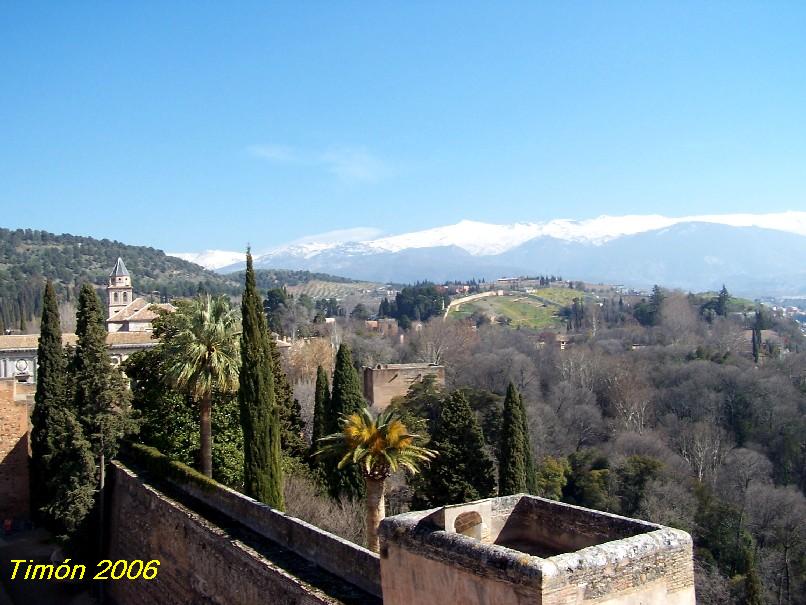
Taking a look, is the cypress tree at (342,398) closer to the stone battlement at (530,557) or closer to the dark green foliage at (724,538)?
the stone battlement at (530,557)

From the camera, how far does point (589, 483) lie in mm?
35281

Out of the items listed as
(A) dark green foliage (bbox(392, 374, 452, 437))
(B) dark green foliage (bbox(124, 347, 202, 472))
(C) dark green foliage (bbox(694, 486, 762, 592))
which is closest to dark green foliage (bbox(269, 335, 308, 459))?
(B) dark green foliage (bbox(124, 347, 202, 472))

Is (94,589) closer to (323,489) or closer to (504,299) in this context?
(323,489)

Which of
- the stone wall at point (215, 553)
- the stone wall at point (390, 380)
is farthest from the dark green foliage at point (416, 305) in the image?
the stone wall at point (215, 553)

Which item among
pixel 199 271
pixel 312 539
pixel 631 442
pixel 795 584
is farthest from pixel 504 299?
pixel 312 539

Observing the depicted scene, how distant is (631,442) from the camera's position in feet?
139

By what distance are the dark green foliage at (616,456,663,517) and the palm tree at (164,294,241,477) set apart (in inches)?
901

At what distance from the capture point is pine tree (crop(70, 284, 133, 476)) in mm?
19422

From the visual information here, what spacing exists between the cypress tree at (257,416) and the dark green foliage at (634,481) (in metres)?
22.7

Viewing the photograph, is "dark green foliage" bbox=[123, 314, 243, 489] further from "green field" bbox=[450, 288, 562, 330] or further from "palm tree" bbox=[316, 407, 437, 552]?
"green field" bbox=[450, 288, 562, 330]

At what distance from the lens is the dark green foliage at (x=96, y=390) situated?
19422 mm

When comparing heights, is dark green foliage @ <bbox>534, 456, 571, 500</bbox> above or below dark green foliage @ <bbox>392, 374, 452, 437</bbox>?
below

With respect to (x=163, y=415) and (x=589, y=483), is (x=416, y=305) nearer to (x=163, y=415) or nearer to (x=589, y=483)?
(x=589, y=483)

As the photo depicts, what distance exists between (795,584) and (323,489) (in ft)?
65.6
